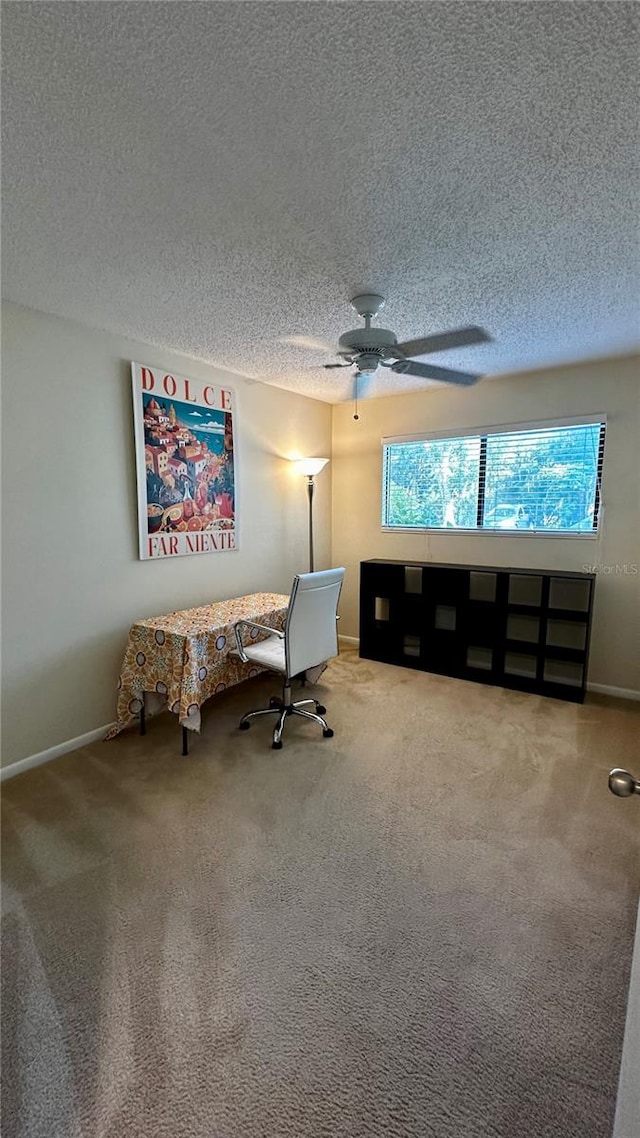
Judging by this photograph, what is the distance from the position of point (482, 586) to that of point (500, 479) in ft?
3.03

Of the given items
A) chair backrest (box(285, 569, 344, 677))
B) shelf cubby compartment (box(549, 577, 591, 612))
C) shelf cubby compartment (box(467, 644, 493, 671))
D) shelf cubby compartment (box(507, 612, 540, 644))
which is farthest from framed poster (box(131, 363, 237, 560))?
shelf cubby compartment (box(549, 577, 591, 612))

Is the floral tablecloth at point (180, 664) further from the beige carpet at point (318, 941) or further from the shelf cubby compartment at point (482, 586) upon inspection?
the shelf cubby compartment at point (482, 586)

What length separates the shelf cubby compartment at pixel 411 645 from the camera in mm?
4149

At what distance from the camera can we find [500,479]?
3900 millimetres

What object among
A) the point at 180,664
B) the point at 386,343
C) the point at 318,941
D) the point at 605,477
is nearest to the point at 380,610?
the point at 605,477

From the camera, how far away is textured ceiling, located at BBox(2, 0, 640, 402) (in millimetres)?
1026

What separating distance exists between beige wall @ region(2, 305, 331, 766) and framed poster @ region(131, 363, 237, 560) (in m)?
0.08

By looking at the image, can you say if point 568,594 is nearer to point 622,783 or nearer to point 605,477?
point 605,477

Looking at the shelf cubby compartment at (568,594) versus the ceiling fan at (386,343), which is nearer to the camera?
the ceiling fan at (386,343)

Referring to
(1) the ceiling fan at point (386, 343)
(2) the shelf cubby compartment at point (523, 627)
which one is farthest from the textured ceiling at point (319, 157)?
(2) the shelf cubby compartment at point (523, 627)

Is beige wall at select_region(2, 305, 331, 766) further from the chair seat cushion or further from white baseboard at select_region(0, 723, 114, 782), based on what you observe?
the chair seat cushion

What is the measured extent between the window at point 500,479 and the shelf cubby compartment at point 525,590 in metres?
0.44

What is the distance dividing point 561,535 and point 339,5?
337 centimetres

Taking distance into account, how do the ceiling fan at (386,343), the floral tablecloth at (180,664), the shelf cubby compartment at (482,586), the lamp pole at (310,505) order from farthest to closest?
the lamp pole at (310,505)
the shelf cubby compartment at (482,586)
the floral tablecloth at (180,664)
the ceiling fan at (386,343)
